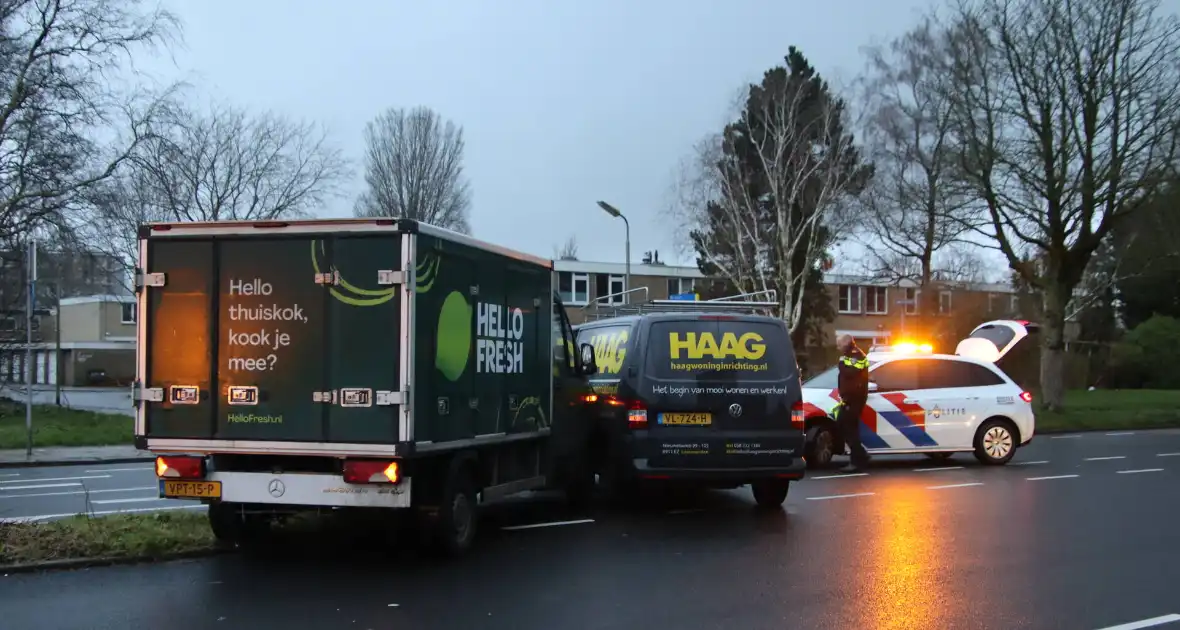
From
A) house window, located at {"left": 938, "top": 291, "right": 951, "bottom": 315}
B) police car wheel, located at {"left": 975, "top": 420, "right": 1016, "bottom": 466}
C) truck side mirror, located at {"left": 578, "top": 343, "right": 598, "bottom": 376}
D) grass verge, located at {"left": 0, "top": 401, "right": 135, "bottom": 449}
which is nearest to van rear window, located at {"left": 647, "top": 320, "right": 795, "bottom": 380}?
truck side mirror, located at {"left": 578, "top": 343, "right": 598, "bottom": 376}

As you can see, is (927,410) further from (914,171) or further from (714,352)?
(914,171)

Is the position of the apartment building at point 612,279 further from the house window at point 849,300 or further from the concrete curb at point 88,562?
the concrete curb at point 88,562

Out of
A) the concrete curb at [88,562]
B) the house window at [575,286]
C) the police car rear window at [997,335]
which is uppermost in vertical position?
the house window at [575,286]

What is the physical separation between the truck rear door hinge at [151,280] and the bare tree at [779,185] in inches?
1302

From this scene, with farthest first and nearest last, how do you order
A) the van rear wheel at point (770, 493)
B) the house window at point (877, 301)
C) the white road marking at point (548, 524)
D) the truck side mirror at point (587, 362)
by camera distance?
the house window at point (877, 301) < the van rear wheel at point (770, 493) < the truck side mirror at point (587, 362) < the white road marking at point (548, 524)

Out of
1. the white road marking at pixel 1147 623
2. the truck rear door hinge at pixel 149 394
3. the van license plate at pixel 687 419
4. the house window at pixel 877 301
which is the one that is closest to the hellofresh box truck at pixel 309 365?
the truck rear door hinge at pixel 149 394

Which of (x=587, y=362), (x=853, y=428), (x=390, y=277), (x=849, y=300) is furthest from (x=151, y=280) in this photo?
(x=849, y=300)

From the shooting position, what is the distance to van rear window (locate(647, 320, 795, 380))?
10445 mm

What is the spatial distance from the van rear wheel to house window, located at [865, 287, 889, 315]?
56011 millimetres

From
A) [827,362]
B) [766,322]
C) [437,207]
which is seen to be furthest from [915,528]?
[437,207]

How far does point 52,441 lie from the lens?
20250mm

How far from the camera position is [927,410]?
1485cm

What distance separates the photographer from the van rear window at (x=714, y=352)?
1045 centimetres

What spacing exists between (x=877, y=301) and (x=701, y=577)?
61204 millimetres
